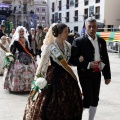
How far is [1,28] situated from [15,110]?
5426 mm

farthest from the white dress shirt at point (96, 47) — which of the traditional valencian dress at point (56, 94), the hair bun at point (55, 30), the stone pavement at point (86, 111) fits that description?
the stone pavement at point (86, 111)

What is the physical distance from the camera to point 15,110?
4.66 m

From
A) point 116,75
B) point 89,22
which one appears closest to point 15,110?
point 89,22

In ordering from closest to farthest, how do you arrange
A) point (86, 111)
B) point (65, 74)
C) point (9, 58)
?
point (65, 74) → point (86, 111) → point (9, 58)

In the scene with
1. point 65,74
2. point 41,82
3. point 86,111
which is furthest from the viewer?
point 86,111

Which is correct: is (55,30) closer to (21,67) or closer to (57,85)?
(57,85)

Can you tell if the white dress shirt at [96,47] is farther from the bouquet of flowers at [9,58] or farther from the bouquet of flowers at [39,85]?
the bouquet of flowers at [9,58]

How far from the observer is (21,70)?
596cm

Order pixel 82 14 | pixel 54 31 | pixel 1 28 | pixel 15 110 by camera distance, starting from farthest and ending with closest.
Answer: pixel 82 14, pixel 1 28, pixel 15 110, pixel 54 31

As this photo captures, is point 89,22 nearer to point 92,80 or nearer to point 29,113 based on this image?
point 92,80

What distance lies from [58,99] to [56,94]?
0.06 m

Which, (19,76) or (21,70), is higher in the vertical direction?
(21,70)

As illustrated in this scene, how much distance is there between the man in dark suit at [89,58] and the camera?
3.48 metres

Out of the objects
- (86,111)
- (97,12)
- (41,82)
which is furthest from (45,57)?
(97,12)
